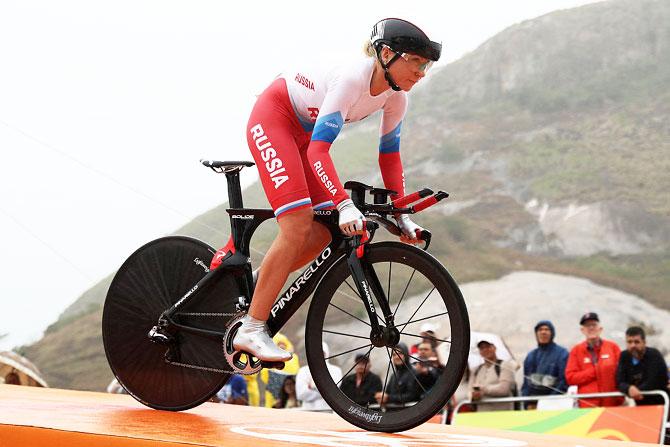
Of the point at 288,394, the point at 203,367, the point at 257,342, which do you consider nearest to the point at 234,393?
the point at 288,394

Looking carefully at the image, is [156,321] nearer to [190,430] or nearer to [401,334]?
[190,430]

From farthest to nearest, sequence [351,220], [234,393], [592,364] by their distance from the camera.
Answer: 1. [234,393]
2. [592,364]
3. [351,220]

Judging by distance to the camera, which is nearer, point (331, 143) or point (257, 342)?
point (331, 143)

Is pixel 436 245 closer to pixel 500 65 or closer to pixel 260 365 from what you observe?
pixel 500 65

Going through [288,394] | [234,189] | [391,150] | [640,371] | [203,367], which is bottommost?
[203,367]

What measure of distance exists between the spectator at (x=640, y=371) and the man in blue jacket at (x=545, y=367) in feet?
2.90

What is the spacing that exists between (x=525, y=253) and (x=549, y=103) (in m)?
16.2

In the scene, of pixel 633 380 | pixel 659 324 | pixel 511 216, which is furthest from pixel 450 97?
pixel 633 380

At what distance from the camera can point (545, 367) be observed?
9500mm

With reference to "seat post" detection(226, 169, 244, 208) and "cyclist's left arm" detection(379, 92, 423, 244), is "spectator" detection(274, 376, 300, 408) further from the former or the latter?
"cyclist's left arm" detection(379, 92, 423, 244)

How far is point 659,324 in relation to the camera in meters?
36.8

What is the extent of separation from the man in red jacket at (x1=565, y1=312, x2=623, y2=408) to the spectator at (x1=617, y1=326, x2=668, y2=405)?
231mm

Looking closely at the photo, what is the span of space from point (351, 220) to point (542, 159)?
160 ft

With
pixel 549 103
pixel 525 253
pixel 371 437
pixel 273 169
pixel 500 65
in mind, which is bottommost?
A: pixel 371 437
